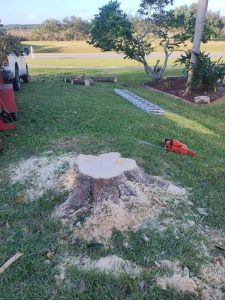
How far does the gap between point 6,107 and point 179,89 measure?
22.8 feet

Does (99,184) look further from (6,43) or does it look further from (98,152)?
(6,43)

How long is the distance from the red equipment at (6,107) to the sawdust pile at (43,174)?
189 centimetres

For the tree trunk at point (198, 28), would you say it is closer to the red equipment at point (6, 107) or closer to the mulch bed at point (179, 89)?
the mulch bed at point (179, 89)

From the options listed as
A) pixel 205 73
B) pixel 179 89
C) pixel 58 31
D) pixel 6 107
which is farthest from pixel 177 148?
pixel 58 31

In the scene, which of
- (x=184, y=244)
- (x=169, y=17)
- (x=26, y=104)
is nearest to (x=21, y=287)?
(x=184, y=244)

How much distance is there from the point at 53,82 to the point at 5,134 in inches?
266

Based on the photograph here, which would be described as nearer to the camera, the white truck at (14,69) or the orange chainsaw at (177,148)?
the orange chainsaw at (177,148)

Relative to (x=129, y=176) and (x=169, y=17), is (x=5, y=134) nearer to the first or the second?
(x=129, y=176)

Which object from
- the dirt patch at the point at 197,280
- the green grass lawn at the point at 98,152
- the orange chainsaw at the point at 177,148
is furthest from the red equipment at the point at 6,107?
the dirt patch at the point at 197,280

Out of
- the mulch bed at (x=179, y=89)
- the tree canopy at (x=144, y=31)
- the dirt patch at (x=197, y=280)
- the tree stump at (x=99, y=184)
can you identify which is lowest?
the mulch bed at (x=179, y=89)

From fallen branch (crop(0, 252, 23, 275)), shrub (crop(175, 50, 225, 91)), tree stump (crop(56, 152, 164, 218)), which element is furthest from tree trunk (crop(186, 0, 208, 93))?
fallen branch (crop(0, 252, 23, 275))

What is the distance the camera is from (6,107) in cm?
723

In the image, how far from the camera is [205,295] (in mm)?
3193

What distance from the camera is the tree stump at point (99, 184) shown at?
165 inches
